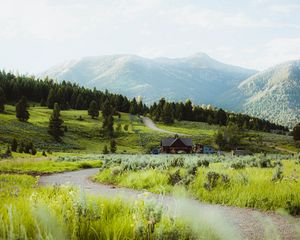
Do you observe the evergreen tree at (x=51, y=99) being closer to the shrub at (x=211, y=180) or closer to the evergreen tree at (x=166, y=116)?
the evergreen tree at (x=166, y=116)

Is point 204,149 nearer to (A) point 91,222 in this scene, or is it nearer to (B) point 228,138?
(B) point 228,138

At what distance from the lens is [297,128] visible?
146 meters

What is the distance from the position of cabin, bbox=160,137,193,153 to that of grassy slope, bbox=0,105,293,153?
19.9ft

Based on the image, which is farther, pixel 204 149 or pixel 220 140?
pixel 220 140

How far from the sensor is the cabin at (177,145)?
10844 centimetres

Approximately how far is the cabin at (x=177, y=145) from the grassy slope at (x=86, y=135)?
6072mm

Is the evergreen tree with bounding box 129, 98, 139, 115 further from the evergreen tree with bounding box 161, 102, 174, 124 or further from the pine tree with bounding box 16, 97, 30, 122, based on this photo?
the pine tree with bounding box 16, 97, 30, 122

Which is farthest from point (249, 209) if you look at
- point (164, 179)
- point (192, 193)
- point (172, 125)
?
point (172, 125)

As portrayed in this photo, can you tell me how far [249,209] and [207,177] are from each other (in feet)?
11.8

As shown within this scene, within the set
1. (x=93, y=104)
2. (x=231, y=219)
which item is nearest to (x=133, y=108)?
(x=93, y=104)

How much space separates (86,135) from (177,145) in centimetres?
3030

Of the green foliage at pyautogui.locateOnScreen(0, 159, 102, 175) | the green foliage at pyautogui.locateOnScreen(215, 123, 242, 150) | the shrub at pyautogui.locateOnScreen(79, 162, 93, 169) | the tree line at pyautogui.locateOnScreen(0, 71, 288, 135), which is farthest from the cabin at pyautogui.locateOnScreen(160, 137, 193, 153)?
the green foliage at pyautogui.locateOnScreen(0, 159, 102, 175)

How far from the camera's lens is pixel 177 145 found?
109 m

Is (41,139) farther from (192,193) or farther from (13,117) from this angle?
(192,193)
